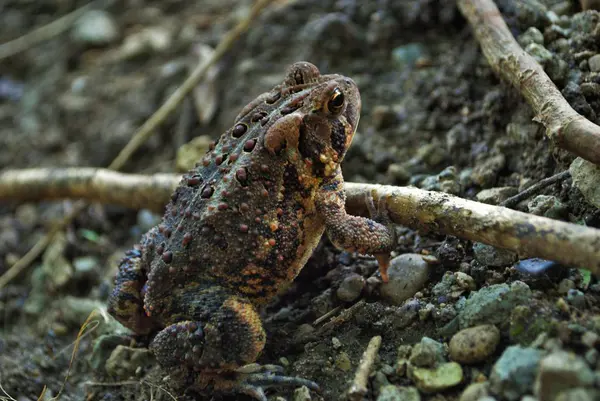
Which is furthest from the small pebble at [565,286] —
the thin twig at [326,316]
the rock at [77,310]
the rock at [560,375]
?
the rock at [77,310]

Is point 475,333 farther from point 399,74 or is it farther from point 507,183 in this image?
point 399,74

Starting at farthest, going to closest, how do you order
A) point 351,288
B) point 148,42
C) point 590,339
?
point 148,42 < point 351,288 < point 590,339

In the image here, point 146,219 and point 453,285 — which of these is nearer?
point 453,285

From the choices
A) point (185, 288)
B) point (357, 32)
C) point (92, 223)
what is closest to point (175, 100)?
point (92, 223)

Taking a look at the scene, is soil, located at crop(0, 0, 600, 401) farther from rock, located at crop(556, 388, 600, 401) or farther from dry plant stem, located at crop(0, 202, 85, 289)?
rock, located at crop(556, 388, 600, 401)

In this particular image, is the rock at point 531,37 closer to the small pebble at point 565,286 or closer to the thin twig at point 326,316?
the small pebble at point 565,286

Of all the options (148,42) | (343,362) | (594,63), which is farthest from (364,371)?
(148,42)

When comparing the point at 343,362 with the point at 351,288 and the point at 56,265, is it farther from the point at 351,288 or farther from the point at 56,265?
the point at 56,265
